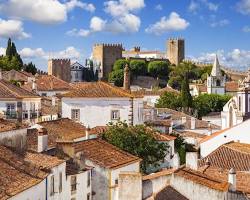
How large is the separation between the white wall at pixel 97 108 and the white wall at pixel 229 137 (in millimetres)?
7240

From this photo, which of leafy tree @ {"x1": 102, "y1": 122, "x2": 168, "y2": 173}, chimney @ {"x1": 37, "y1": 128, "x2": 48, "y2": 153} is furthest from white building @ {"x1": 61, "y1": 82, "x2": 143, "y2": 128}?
chimney @ {"x1": 37, "y1": 128, "x2": 48, "y2": 153}

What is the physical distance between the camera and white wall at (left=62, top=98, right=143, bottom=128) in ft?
159

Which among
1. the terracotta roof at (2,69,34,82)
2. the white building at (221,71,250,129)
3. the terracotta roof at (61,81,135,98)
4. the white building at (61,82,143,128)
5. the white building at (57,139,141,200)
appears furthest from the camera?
the terracotta roof at (2,69,34,82)

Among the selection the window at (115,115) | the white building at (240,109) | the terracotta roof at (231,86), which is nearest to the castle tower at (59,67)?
the terracotta roof at (231,86)

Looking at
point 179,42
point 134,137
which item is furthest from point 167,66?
point 134,137

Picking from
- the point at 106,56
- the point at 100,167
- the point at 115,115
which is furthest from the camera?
the point at 106,56

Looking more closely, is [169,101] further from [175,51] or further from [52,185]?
[52,185]

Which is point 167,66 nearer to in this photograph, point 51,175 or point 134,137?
point 134,137

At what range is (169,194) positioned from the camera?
20594mm

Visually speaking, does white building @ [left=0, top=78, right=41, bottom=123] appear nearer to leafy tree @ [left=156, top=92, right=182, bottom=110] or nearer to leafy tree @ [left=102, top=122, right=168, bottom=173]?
leafy tree @ [left=102, top=122, right=168, bottom=173]

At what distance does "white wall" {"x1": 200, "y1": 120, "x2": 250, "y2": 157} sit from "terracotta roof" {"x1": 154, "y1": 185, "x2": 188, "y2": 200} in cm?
2255

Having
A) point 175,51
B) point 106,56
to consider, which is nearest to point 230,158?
point 106,56

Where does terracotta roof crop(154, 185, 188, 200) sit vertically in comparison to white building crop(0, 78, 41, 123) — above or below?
below

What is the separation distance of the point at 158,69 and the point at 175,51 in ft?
71.1
